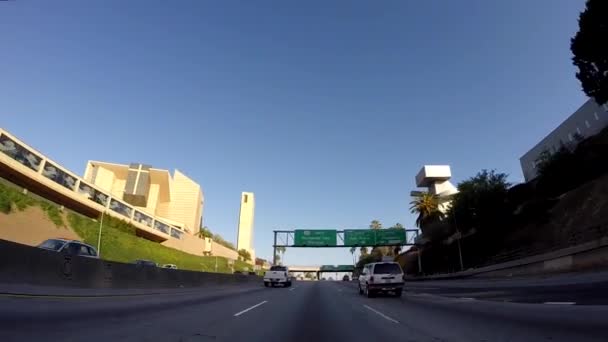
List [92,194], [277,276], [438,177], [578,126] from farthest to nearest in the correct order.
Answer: [438,177]
[92,194]
[578,126]
[277,276]

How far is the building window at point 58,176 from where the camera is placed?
49.1 m

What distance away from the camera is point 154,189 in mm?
105312

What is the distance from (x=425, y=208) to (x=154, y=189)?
68306mm

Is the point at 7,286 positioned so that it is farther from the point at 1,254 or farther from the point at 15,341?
the point at 15,341

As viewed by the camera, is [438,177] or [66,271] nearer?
[66,271]

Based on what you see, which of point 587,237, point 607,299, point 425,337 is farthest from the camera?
point 587,237

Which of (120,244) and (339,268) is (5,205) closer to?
(120,244)

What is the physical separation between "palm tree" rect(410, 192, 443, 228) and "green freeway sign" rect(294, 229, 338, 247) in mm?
24254

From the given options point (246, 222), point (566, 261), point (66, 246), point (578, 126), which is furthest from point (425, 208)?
point (246, 222)

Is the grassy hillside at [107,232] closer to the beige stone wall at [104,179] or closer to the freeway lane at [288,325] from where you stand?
the freeway lane at [288,325]

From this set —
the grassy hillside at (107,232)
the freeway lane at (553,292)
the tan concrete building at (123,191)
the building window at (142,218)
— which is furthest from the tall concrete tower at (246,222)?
the freeway lane at (553,292)

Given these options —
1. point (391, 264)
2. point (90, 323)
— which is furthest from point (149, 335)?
point (391, 264)

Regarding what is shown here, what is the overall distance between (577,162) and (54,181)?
64.4 m

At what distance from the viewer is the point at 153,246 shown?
64.2 meters
